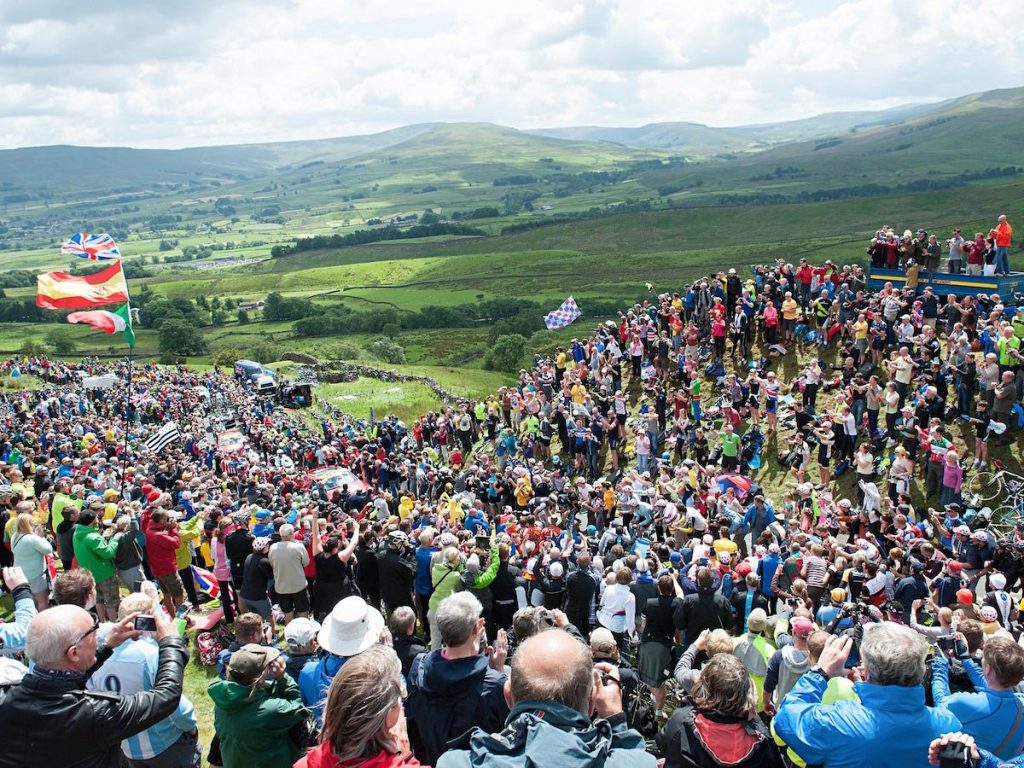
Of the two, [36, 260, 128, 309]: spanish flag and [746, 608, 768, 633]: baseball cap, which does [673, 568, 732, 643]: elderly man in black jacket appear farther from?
[36, 260, 128, 309]: spanish flag

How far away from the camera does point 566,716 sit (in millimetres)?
3582

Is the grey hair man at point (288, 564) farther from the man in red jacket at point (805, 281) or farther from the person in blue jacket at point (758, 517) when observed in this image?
the man in red jacket at point (805, 281)

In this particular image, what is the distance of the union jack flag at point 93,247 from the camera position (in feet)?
77.4

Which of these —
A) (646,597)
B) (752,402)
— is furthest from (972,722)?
(752,402)

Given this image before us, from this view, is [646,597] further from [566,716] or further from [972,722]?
[566,716]

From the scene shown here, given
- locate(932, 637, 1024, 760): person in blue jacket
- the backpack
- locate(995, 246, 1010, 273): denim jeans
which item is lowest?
the backpack

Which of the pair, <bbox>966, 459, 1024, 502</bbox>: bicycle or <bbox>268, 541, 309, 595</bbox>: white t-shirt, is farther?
<bbox>966, 459, 1024, 502</bbox>: bicycle

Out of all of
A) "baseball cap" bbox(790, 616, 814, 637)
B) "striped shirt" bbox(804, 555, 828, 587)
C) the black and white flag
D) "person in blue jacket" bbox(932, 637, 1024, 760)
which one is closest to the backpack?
"baseball cap" bbox(790, 616, 814, 637)

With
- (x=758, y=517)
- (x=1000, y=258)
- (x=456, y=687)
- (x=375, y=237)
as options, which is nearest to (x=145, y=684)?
(x=456, y=687)

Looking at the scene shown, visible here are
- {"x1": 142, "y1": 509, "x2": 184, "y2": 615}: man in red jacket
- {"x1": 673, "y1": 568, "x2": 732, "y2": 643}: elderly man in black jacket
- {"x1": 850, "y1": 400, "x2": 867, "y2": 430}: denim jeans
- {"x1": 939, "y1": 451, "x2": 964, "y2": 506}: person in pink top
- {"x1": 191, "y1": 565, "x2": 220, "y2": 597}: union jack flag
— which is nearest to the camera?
{"x1": 673, "y1": 568, "x2": 732, "y2": 643}: elderly man in black jacket

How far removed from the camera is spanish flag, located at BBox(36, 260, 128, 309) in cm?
2155

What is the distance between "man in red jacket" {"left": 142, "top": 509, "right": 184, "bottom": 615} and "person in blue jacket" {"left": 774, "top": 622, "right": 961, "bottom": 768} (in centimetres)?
893

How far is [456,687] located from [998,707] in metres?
3.38

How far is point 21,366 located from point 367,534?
65.2 metres
